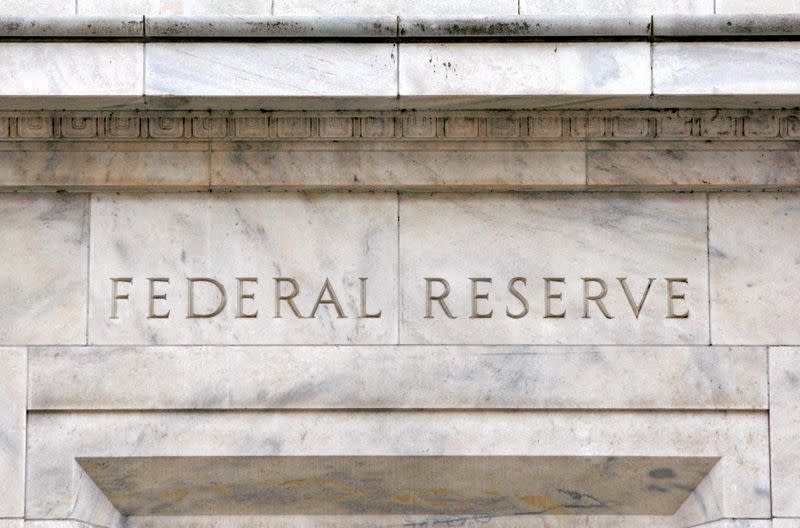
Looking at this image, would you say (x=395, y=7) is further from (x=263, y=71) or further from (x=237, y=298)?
(x=237, y=298)

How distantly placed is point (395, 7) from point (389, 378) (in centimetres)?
226

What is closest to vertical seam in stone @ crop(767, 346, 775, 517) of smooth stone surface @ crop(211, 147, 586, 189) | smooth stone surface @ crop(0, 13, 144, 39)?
smooth stone surface @ crop(211, 147, 586, 189)

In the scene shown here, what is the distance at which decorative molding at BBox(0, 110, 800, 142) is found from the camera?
8.71 meters

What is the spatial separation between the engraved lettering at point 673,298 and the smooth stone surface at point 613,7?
163 centimetres

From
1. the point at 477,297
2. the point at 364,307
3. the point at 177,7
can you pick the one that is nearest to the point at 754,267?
the point at 477,297

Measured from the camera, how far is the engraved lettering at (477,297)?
8.85 metres

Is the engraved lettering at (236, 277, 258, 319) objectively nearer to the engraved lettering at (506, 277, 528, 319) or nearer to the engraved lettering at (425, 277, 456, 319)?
the engraved lettering at (425, 277, 456, 319)

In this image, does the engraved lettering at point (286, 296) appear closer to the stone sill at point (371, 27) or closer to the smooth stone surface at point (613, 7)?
the stone sill at point (371, 27)

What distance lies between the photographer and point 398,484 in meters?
8.96

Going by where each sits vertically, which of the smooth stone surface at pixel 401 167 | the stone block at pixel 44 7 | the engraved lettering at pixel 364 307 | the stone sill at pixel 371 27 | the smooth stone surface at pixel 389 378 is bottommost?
the smooth stone surface at pixel 389 378

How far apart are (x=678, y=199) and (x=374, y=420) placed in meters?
2.33

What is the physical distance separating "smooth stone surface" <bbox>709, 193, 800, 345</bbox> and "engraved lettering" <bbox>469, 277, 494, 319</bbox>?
54.2 inches

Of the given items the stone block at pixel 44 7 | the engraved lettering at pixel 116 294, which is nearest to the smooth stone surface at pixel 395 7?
the stone block at pixel 44 7

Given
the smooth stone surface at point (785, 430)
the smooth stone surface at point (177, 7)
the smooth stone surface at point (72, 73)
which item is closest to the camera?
the smooth stone surface at point (72, 73)
